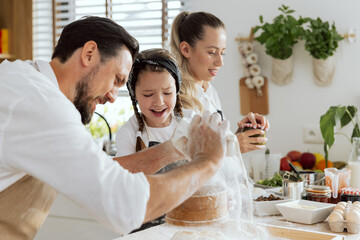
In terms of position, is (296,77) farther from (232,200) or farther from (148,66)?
(232,200)

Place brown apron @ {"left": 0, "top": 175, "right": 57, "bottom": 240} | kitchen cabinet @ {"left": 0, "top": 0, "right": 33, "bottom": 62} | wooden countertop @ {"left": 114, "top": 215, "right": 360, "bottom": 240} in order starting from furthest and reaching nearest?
kitchen cabinet @ {"left": 0, "top": 0, "right": 33, "bottom": 62} → wooden countertop @ {"left": 114, "top": 215, "right": 360, "bottom": 240} → brown apron @ {"left": 0, "top": 175, "right": 57, "bottom": 240}

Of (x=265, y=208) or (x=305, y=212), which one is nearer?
(x=305, y=212)

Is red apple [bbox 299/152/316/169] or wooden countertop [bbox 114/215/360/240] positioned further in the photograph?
red apple [bbox 299/152/316/169]

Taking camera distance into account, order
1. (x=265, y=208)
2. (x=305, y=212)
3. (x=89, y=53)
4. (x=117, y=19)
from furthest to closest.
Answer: (x=117, y=19), (x=265, y=208), (x=305, y=212), (x=89, y=53)

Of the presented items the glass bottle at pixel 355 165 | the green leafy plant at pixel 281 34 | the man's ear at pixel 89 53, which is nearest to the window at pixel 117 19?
the green leafy plant at pixel 281 34

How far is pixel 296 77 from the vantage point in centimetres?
289

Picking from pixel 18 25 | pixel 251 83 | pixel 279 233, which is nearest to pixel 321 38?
pixel 251 83

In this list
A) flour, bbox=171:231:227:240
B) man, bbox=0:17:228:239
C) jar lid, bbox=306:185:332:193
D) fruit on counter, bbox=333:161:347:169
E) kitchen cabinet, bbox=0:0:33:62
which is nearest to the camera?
man, bbox=0:17:228:239

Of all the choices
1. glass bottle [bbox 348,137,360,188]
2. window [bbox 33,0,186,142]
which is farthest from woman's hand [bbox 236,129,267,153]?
window [bbox 33,0,186,142]

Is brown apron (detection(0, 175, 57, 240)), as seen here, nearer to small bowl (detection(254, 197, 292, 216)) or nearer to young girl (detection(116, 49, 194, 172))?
young girl (detection(116, 49, 194, 172))

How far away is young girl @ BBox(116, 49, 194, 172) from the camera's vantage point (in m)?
1.82

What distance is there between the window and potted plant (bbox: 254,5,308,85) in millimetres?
649

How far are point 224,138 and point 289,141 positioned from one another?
1873mm

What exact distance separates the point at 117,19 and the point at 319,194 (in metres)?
2.13
